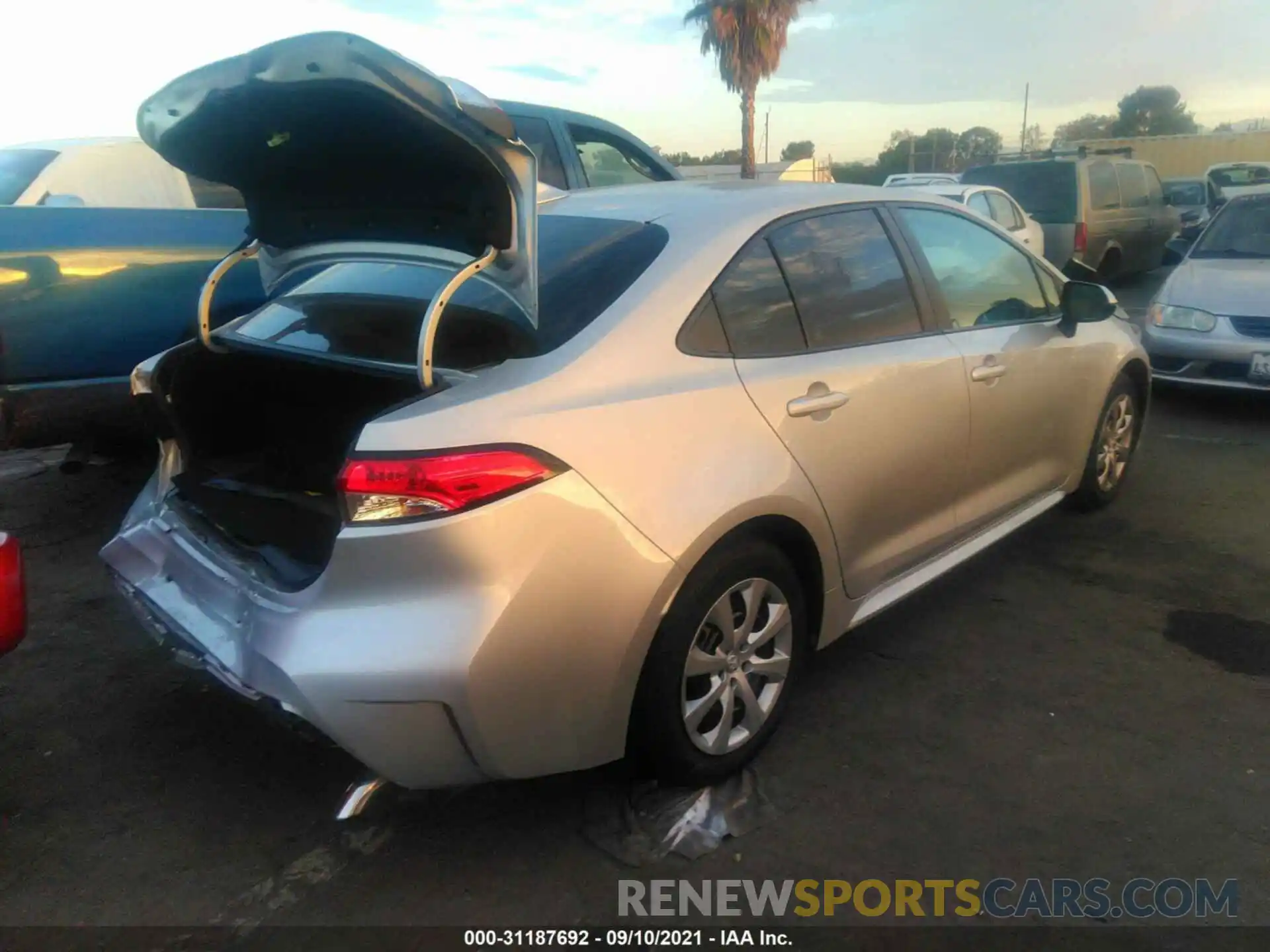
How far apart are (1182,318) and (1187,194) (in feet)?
55.3

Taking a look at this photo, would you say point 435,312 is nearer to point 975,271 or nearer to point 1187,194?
point 975,271

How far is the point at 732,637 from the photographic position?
2.71 metres

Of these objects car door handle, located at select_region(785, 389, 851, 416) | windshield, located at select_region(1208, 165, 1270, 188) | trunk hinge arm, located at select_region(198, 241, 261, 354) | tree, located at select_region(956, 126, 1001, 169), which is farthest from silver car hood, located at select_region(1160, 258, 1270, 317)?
tree, located at select_region(956, 126, 1001, 169)

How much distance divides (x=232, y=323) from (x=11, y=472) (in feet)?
11.7

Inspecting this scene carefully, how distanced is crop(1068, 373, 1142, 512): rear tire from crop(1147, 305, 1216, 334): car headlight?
219 cm

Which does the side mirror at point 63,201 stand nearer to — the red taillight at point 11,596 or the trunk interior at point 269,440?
the trunk interior at point 269,440

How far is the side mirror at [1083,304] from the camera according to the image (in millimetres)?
4129

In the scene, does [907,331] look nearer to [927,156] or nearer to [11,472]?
[11,472]

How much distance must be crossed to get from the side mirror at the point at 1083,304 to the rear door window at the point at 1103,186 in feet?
30.1

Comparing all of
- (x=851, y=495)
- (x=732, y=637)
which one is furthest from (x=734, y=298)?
(x=732, y=637)

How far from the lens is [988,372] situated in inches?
143

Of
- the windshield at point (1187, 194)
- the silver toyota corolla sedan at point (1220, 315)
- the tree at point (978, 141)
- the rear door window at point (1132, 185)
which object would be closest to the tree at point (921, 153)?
the tree at point (978, 141)

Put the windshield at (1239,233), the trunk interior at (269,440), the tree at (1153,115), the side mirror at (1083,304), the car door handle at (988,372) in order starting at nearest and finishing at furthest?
the trunk interior at (269,440)
the car door handle at (988,372)
the side mirror at (1083,304)
the windshield at (1239,233)
the tree at (1153,115)

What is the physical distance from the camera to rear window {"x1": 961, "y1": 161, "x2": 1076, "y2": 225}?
12.2 meters
